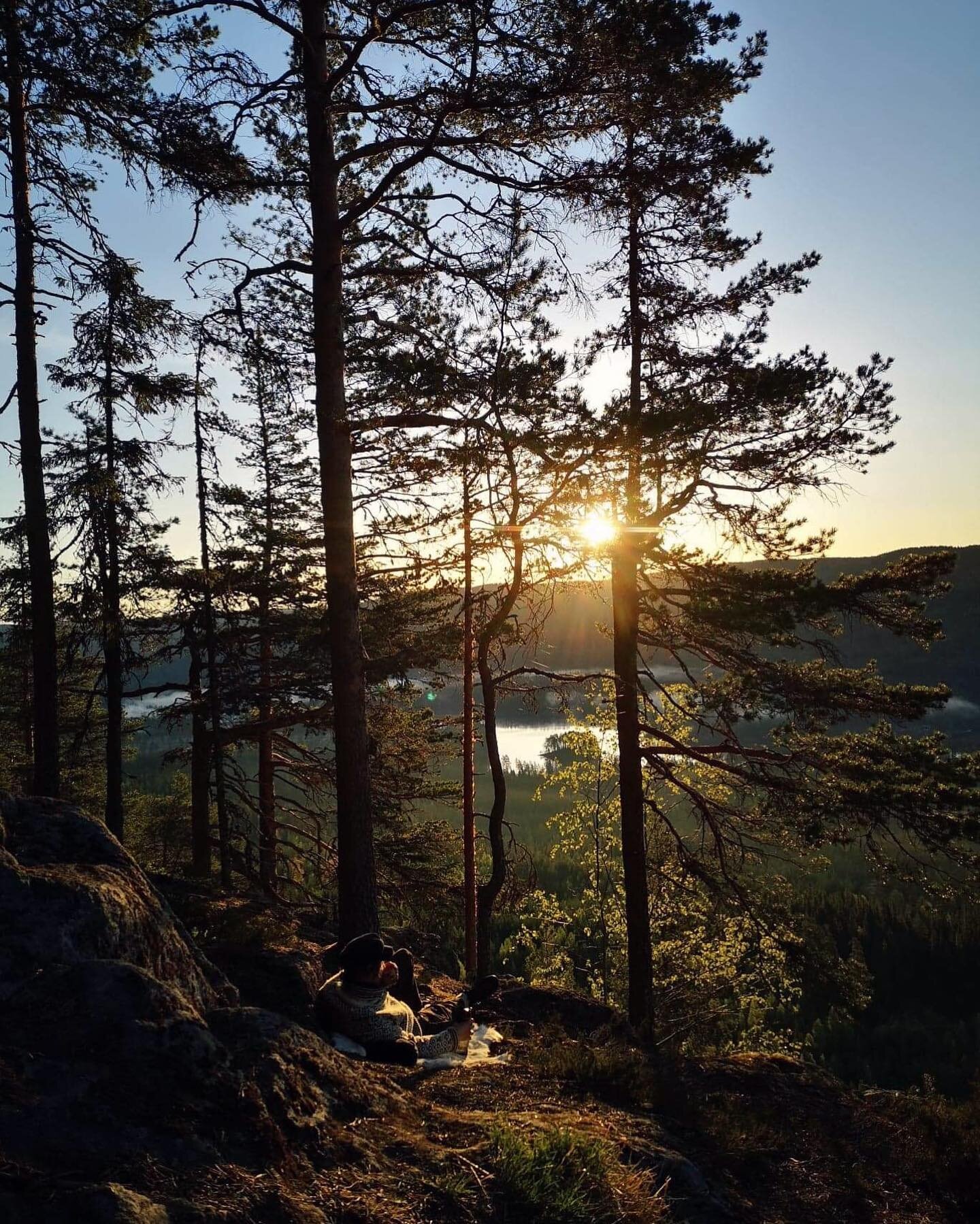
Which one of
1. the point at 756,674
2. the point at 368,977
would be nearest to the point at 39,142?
the point at 368,977

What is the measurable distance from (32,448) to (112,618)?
186 inches

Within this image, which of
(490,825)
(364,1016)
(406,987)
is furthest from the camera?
(490,825)

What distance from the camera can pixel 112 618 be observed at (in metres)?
14.6

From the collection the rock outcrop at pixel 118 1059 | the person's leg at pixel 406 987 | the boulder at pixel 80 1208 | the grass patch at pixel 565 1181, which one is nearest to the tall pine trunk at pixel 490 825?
the person's leg at pixel 406 987

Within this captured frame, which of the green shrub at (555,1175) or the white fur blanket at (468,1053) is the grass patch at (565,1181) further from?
the white fur blanket at (468,1053)

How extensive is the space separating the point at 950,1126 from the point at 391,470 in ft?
28.4

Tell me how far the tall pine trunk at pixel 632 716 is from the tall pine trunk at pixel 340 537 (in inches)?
182

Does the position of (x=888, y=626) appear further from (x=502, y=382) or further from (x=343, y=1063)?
(x=343, y=1063)

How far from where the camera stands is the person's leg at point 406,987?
712 centimetres

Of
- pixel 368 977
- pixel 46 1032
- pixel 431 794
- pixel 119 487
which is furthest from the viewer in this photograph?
pixel 431 794

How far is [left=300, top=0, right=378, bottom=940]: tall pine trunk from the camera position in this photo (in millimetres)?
7809

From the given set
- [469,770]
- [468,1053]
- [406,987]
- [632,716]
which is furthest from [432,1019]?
[469,770]

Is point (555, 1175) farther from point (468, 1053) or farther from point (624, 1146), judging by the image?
point (468, 1053)

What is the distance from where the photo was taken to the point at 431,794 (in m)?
17.2
